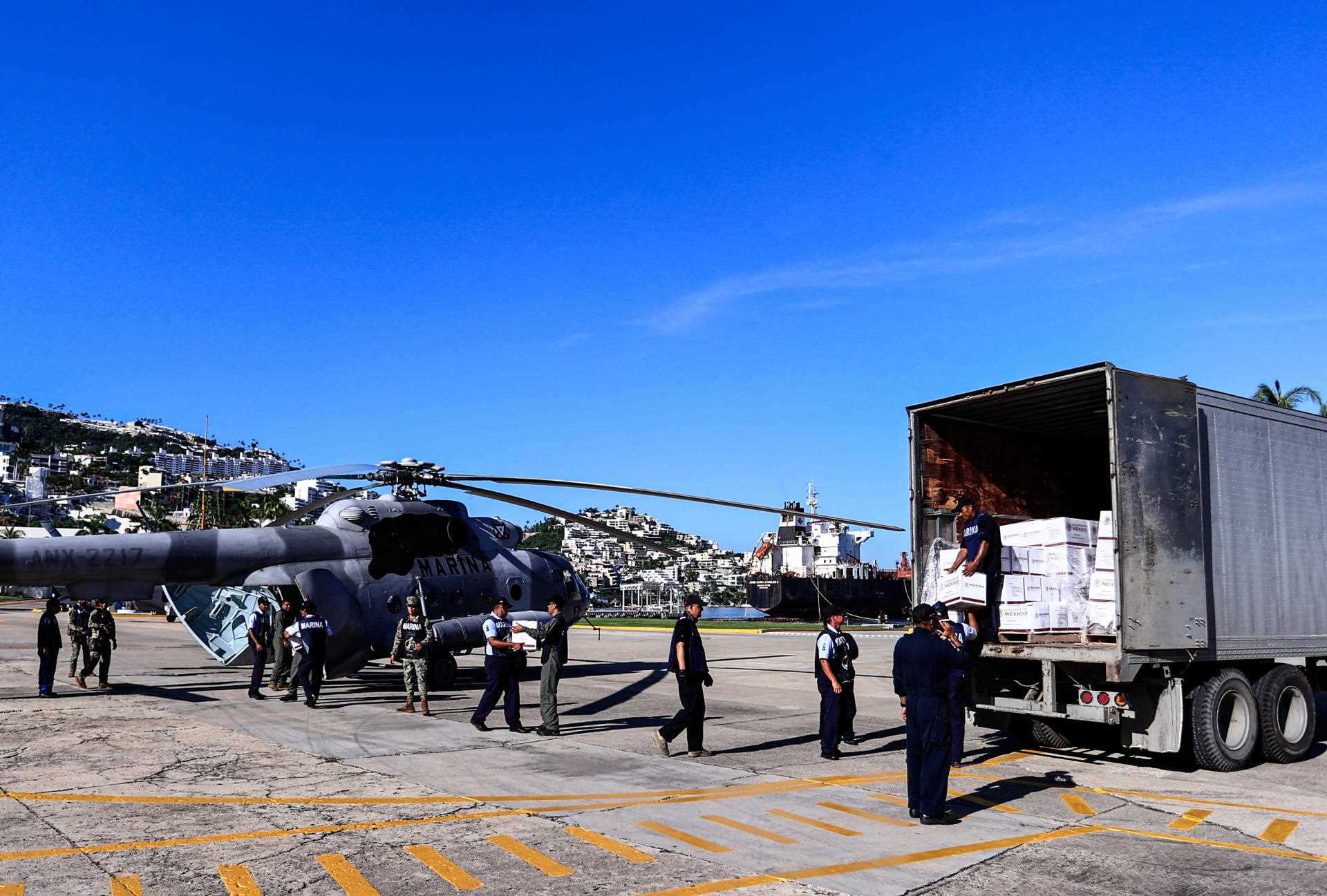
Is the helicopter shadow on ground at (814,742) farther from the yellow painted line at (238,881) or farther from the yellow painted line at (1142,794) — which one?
the yellow painted line at (238,881)

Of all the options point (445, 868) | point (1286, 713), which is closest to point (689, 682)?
point (445, 868)

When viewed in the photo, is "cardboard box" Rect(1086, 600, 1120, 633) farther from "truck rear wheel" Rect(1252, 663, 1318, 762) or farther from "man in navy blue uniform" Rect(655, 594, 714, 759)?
"man in navy blue uniform" Rect(655, 594, 714, 759)

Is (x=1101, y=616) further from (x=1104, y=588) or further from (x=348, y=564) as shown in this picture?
(x=348, y=564)

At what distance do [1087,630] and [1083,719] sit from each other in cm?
88

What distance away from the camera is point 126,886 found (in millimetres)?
5684

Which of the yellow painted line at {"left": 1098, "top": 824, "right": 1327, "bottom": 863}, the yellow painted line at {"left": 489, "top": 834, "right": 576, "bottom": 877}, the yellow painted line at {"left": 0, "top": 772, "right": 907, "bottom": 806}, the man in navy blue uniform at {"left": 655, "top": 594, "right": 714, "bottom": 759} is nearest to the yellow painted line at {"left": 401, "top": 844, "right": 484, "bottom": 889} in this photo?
the yellow painted line at {"left": 489, "top": 834, "right": 576, "bottom": 877}

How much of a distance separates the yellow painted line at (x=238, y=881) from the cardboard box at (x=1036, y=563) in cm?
810

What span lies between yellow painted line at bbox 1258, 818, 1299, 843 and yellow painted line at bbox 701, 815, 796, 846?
11.9 ft

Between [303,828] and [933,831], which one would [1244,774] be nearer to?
[933,831]

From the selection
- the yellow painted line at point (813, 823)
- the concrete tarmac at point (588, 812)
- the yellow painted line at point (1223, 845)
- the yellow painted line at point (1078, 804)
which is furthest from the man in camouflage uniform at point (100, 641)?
the yellow painted line at point (1223, 845)

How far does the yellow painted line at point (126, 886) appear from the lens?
554cm

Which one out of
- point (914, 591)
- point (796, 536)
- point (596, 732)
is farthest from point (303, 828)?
point (796, 536)

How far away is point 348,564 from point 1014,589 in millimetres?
11227

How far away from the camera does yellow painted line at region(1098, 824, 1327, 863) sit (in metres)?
6.77
